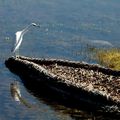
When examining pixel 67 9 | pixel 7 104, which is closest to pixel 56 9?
pixel 67 9

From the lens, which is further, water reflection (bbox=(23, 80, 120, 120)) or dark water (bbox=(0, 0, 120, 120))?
dark water (bbox=(0, 0, 120, 120))

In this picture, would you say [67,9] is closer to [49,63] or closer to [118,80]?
[49,63]

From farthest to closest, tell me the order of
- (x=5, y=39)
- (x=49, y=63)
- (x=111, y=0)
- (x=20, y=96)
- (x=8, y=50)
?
(x=111, y=0) < (x=5, y=39) < (x=8, y=50) < (x=49, y=63) < (x=20, y=96)

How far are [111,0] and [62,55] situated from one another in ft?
97.6

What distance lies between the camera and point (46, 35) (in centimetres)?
5141

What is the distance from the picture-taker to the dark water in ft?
92.7

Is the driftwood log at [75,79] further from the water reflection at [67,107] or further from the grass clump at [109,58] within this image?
the grass clump at [109,58]

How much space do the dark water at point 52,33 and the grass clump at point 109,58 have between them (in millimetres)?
1412

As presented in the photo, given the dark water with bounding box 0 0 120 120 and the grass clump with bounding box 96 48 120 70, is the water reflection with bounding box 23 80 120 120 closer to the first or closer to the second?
the dark water with bounding box 0 0 120 120

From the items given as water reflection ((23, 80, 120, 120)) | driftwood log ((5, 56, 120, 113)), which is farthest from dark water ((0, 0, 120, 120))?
driftwood log ((5, 56, 120, 113))

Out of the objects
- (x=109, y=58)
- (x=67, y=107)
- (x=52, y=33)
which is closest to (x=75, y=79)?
(x=67, y=107)

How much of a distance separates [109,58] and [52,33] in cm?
1219

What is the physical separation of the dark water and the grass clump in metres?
1.41

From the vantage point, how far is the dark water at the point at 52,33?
1112 inches
